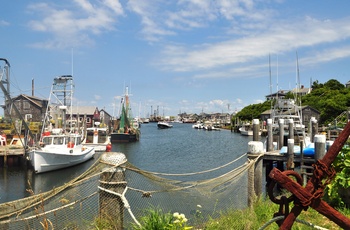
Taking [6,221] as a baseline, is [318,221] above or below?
below

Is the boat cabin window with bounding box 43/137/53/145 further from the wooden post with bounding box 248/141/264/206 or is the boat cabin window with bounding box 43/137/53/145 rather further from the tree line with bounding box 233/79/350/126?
the tree line with bounding box 233/79/350/126

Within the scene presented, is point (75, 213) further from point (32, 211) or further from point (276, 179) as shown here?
point (276, 179)

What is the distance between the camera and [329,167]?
3.05m

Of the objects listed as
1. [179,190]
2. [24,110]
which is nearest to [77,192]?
[179,190]

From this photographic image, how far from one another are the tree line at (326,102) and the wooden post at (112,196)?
39.0 meters

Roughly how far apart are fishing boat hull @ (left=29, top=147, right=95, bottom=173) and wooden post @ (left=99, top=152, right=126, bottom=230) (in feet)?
76.2

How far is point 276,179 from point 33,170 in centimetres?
2675

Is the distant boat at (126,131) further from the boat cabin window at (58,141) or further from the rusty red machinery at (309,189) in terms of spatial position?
the rusty red machinery at (309,189)

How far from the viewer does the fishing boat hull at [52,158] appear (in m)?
25.6

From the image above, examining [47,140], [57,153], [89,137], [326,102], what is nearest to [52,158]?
[57,153]

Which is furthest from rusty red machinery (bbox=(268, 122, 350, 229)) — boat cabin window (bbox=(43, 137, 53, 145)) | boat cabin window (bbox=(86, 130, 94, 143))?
boat cabin window (bbox=(86, 130, 94, 143))

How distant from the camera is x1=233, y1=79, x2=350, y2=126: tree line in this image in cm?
5978

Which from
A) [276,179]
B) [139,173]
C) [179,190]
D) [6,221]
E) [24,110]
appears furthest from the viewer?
[24,110]

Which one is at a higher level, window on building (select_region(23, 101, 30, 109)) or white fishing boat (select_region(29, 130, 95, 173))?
window on building (select_region(23, 101, 30, 109))
